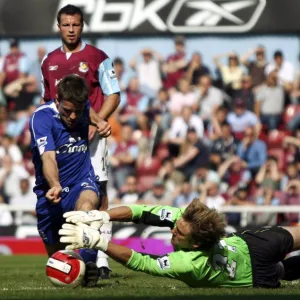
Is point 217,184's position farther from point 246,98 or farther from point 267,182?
point 246,98

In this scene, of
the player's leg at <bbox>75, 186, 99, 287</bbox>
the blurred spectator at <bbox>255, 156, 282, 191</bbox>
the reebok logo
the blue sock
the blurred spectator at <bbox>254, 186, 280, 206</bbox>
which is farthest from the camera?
the reebok logo

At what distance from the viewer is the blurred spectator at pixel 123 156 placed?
2048 centimetres

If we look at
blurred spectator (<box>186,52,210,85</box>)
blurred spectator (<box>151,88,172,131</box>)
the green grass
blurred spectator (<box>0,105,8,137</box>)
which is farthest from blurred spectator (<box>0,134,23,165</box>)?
the green grass

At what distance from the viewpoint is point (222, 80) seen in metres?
21.5

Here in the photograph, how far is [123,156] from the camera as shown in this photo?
20.6 metres

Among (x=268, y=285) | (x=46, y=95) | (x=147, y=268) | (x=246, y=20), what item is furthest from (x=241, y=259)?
(x=246, y=20)

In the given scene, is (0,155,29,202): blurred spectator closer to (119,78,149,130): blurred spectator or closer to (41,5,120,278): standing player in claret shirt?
(119,78,149,130): blurred spectator

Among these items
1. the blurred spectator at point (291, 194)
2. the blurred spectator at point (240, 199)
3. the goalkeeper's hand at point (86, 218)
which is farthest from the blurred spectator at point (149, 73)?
the goalkeeper's hand at point (86, 218)

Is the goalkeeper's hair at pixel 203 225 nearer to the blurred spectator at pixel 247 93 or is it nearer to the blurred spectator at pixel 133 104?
the blurred spectator at pixel 247 93

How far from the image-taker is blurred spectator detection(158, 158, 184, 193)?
19734mm

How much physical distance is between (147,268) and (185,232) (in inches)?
19.5

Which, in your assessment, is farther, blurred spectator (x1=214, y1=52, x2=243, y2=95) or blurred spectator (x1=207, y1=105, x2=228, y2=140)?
blurred spectator (x1=214, y1=52, x2=243, y2=95)

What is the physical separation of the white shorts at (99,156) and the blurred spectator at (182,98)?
9305 millimetres

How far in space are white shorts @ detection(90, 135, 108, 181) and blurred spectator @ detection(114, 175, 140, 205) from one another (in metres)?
7.74
